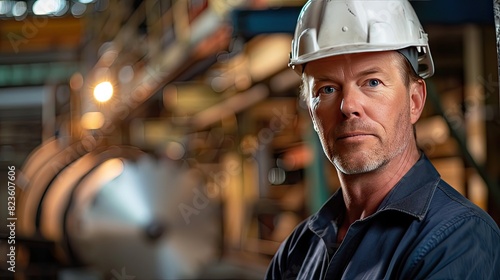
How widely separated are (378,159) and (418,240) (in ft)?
0.93

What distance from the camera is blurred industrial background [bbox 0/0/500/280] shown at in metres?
5.22

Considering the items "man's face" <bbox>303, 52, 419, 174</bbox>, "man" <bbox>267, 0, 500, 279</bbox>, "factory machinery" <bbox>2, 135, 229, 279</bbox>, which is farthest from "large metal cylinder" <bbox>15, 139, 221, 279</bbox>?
"man's face" <bbox>303, 52, 419, 174</bbox>

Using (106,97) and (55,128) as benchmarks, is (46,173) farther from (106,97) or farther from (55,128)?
(55,128)

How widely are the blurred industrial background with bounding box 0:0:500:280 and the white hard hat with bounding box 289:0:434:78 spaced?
2.02 metres

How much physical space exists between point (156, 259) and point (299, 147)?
6.86ft

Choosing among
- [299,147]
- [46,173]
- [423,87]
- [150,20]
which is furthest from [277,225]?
[423,87]

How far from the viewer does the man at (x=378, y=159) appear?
1.72 meters

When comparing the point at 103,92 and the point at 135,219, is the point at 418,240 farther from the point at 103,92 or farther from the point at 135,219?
the point at 103,92

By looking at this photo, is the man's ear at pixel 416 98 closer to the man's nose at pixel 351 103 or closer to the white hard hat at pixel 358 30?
the white hard hat at pixel 358 30

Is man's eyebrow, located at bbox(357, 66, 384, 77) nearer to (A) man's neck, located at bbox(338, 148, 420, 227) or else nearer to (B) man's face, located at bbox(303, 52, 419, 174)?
(B) man's face, located at bbox(303, 52, 419, 174)

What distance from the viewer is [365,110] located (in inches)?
77.0

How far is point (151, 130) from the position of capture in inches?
491
